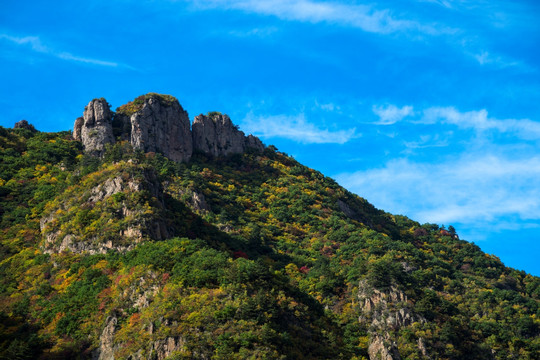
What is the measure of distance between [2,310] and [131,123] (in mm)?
72534

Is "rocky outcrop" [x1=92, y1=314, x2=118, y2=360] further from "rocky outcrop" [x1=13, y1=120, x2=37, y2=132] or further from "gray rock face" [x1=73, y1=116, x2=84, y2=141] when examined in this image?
"rocky outcrop" [x1=13, y1=120, x2=37, y2=132]

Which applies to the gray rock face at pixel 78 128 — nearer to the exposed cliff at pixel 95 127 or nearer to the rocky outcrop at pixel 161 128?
the exposed cliff at pixel 95 127

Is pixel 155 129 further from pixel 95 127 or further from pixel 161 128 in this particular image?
pixel 95 127

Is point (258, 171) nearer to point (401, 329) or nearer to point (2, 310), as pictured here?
point (401, 329)

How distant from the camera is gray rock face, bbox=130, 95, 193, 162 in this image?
474ft

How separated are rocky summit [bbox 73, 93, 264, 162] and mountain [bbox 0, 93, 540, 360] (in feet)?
1.60

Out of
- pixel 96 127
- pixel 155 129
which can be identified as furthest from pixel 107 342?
pixel 155 129

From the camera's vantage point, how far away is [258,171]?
527 ft

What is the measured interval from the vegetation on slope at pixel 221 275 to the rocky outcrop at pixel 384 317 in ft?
1.17

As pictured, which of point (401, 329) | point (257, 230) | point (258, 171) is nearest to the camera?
point (401, 329)

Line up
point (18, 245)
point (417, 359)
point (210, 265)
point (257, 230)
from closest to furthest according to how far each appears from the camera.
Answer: point (210, 265) → point (417, 359) → point (18, 245) → point (257, 230)

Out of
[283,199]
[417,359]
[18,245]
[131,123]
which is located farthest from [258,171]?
[417,359]

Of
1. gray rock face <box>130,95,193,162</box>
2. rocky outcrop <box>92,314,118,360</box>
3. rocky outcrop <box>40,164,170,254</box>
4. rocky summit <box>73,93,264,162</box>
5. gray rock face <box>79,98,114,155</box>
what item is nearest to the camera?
rocky outcrop <box>92,314,118,360</box>

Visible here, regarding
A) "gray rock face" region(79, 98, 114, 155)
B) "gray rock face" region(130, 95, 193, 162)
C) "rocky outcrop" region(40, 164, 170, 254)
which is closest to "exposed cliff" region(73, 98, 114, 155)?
"gray rock face" region(79, 98, 114, 155)
